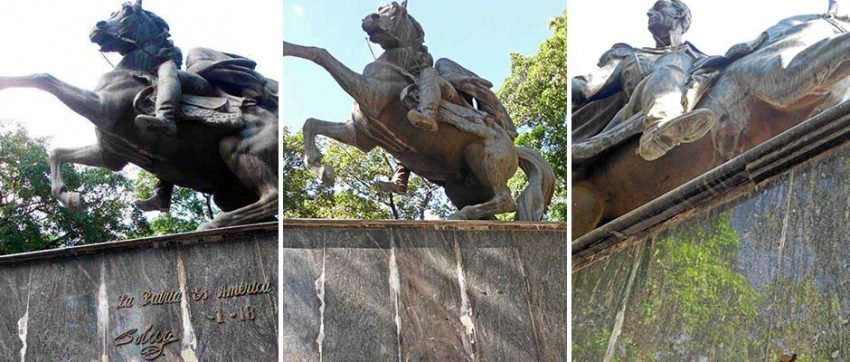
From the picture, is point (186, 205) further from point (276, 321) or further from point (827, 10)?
point (827, 10)

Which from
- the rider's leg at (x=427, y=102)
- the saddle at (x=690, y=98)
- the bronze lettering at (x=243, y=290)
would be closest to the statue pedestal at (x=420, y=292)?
the bronze lettering at (x=243, y=290)

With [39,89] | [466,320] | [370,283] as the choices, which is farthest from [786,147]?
[39,89]

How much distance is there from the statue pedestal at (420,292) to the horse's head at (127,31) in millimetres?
2302

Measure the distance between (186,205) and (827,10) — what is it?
547cm

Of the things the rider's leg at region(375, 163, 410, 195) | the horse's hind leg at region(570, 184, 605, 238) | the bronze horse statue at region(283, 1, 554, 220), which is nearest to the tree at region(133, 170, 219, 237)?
the bronze horse statue at region(283, 1, 554, 220)

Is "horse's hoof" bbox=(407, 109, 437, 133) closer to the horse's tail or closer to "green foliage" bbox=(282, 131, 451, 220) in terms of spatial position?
the horse's tail

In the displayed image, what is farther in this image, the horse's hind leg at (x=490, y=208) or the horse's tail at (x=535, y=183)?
the horse's tail at (x=535, y=183)

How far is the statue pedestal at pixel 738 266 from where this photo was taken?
365 centimetres

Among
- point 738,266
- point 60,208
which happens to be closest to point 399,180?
point 60,208

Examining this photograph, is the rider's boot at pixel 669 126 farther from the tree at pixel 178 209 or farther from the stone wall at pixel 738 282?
the tree at pixel 178 209

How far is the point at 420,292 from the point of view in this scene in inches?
219
